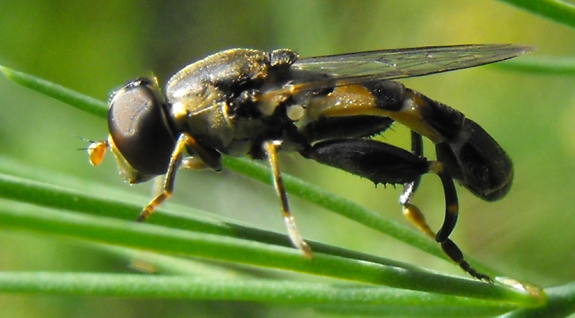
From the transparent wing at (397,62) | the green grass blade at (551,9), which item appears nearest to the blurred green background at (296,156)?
the transparent wing at (397,62)

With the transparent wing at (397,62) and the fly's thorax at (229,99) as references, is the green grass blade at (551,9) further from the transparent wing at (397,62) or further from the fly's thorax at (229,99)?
the fly's thorax at (229,99)

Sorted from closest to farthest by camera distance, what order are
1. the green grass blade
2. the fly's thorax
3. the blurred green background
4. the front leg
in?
the green grass blade → the front leg → the fly's thorax → the blurred green background

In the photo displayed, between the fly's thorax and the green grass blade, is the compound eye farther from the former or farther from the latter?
the green grass blade

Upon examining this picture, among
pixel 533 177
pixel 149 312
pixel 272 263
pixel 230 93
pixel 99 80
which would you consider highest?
pixel 533 177

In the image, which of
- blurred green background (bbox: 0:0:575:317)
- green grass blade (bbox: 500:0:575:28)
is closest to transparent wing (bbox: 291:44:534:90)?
green grass blade (bbox: 500:0:575:28)

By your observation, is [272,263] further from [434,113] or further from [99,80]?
[99,80]

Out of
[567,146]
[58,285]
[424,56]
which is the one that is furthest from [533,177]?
[58,285]
